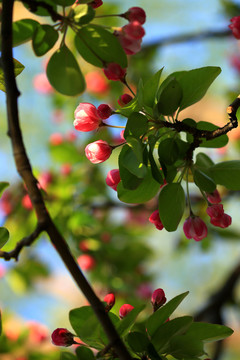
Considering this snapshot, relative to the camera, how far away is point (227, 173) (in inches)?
24.3

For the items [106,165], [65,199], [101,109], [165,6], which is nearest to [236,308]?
[65,199]

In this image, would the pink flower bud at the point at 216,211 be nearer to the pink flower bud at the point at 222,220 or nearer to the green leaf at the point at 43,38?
the pink flower bud at the point at 222,220

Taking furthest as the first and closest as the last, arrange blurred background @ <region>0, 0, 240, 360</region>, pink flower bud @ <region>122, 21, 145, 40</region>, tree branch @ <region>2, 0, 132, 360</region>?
blurred background @ <region>0, 0, 240, 360</region> → pink flower bud @ <region>122, 21, 145, 40</region> → tree branch @ <region>2, 0, 132, 360</region>

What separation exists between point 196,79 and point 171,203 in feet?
0.53

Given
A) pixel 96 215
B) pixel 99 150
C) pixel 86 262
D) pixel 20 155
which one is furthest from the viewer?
pixel 96 215

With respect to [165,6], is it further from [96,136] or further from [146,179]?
[146,179]

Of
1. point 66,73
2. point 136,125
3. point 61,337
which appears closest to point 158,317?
point 61,337

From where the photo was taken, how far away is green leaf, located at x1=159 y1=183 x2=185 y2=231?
599 millimetres

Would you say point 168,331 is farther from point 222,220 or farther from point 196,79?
point 196,79

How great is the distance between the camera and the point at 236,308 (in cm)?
184

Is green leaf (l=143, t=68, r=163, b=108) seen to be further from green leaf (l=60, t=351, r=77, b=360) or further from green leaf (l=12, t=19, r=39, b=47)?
green leaf (l=60, t=351, r=77, b=360)

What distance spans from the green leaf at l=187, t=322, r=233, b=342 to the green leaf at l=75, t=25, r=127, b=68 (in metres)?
0.34

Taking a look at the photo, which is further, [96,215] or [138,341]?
[96,215]

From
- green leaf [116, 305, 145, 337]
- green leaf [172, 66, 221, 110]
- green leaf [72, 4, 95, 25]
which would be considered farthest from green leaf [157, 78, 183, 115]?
green leaf [116, 305, 145, 337]
